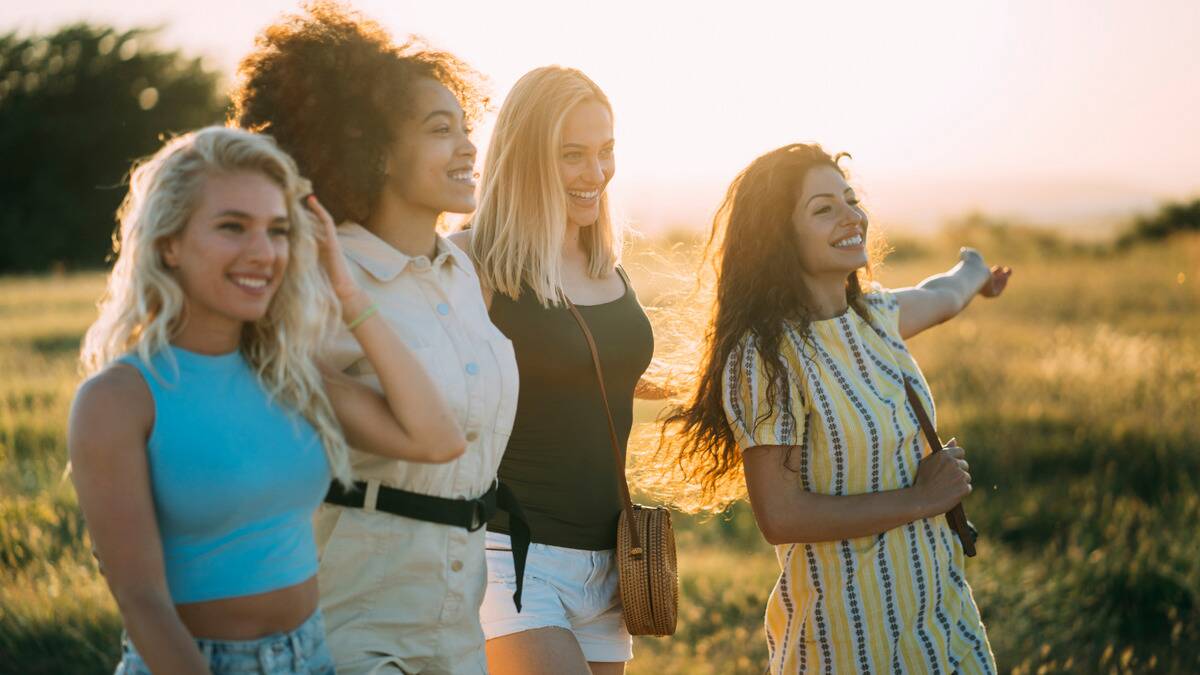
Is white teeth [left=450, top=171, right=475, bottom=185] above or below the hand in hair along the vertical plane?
above

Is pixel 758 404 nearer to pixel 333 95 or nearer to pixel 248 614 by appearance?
pixel 333 95

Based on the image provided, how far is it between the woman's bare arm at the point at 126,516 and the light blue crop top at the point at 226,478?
6 cm

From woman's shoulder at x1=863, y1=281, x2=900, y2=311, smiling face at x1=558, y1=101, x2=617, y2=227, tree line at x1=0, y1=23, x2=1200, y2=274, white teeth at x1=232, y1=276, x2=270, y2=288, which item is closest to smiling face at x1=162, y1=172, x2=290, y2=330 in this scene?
white teeth at x1=232, y1=276, x2=270, y2=288

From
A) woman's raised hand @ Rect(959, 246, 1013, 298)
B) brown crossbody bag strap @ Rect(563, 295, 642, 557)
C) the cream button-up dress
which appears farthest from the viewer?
woman's raised hand @ Rect(959, 246, 1013, 298)

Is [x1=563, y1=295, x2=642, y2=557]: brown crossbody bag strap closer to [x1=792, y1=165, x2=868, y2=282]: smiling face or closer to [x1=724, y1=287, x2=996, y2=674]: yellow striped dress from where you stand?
[x1=724, y1=287, x2=996, y2=674]: yellow striped dress

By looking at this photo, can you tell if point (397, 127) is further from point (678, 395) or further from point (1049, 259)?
point (1049, 259)

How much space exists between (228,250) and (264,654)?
0.76 meters

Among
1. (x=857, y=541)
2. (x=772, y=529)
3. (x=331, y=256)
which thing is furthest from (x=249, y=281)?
(x=857, y=541)

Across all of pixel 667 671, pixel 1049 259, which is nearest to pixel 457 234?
pixel 667 671

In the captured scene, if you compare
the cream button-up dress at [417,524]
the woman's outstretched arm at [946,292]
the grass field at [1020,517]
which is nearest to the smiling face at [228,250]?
the cream button-up dress at [417,524]

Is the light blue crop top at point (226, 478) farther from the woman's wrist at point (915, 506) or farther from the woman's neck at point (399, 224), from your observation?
the woman's wrist at point (915, 506)

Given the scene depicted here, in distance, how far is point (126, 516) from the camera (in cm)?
200

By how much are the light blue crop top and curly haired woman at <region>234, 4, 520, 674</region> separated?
33cm

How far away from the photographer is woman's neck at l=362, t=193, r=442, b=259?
285 cm
